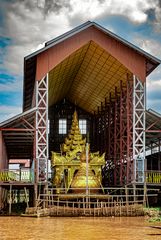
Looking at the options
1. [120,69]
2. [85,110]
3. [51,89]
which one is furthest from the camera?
[85,110]

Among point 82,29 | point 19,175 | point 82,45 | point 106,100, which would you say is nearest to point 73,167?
point 19,175

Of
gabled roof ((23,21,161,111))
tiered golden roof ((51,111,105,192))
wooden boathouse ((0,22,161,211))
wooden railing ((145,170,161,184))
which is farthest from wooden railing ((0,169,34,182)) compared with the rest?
wooden railing ((145,170,161,184))

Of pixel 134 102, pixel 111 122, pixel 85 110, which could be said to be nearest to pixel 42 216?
pixel 134 102

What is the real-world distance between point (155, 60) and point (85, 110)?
65.2ft

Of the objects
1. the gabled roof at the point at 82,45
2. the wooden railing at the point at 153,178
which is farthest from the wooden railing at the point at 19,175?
the wooden railing at the point at 153,178

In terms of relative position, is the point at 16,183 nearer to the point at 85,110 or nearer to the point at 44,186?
the point at 44,186

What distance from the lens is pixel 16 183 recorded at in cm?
3167

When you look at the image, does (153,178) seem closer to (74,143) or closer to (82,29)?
(74,143)

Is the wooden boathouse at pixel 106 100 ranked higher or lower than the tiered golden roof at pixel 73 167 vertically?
higher

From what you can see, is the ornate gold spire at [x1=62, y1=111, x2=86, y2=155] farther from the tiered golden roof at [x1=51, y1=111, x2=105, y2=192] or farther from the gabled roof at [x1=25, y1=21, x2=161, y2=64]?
the gabled roof at [x1=25, y1=21, x2=161, y2=64]

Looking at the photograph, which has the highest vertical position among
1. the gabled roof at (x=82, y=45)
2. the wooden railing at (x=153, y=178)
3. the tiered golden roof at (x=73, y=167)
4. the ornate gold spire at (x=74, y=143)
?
the gabled roof at (x=82, y=45)

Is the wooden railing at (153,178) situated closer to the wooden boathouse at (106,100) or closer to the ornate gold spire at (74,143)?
the wooden boathouse at (106,100)

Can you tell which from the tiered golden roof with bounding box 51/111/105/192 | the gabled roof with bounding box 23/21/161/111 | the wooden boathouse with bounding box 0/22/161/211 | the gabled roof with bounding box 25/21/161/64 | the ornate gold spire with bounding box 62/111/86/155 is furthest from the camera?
the ornate gold spire with bounding box 62/111/86/155

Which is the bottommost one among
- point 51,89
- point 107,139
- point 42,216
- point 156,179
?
point 42,216
